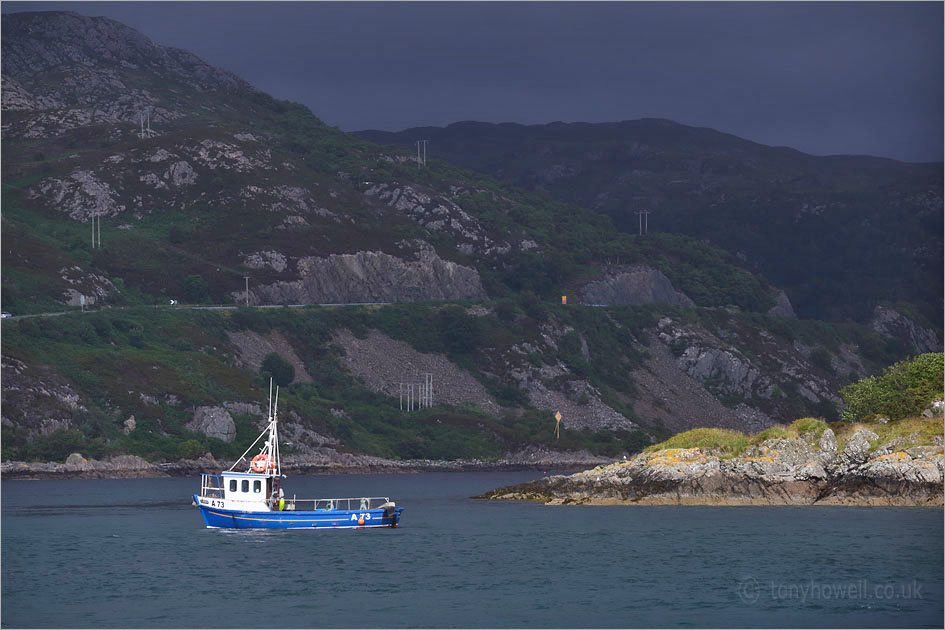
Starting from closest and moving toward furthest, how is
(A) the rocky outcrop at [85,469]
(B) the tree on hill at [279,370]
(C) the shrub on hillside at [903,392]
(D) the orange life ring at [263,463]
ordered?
1. (D) the orange life ring at [263,463]
2. (C) the shrub on hillside at [903,392]
3. (A) the rocky outcrop at [85,469]
4. (B) the tree on hill at [279,370]

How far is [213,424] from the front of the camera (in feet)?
521

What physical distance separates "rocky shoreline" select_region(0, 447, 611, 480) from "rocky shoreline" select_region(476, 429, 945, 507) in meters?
63.6

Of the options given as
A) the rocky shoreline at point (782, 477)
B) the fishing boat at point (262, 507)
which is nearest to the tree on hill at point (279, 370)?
the rocky shoreline at point (782, 477)

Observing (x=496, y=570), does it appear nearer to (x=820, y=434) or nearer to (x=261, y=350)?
(x=820, y=434)

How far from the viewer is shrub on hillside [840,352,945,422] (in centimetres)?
9456

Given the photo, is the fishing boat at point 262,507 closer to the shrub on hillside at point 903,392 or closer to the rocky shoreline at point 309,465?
the shrub on hillside at point 903,392

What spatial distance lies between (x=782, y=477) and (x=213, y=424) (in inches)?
3377

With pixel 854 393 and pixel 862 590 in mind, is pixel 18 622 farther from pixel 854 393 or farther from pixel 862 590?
pixel 854 393

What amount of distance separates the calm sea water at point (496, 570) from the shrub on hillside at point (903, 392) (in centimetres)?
947

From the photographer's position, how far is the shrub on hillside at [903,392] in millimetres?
94562

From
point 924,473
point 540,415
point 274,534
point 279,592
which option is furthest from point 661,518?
point 540,415

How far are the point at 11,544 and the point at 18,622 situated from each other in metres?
29.2

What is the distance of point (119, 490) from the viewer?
13138 centimetres

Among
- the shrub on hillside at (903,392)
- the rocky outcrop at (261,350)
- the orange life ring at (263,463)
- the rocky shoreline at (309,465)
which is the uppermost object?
the rocky outcrop at (261,350)
